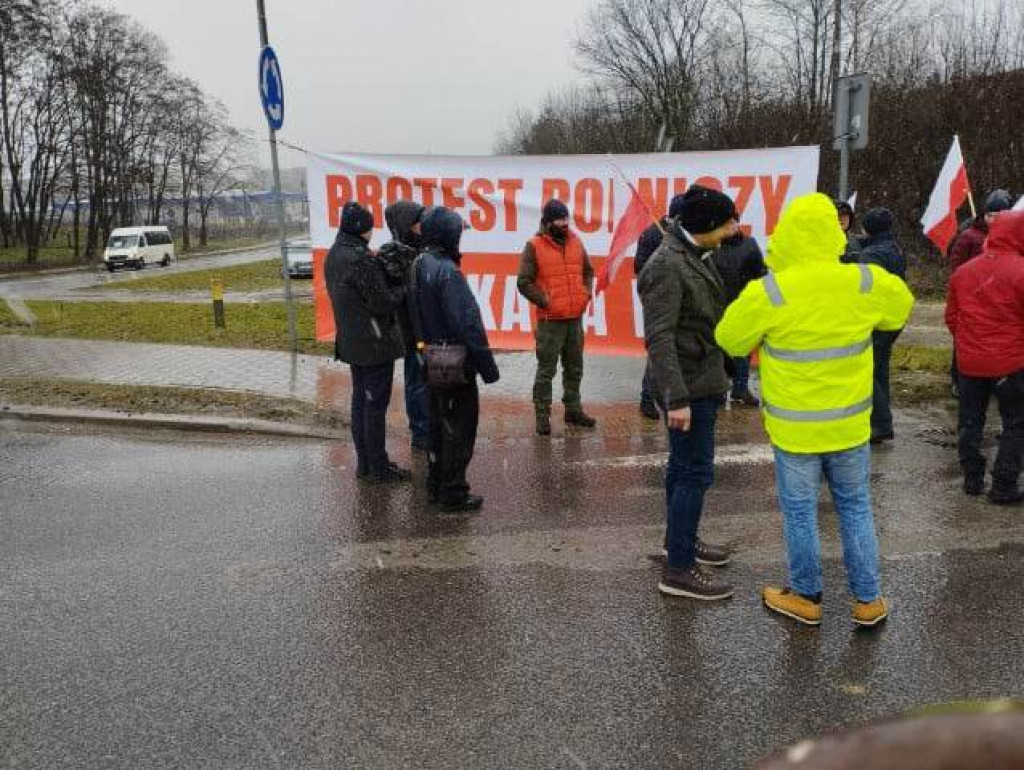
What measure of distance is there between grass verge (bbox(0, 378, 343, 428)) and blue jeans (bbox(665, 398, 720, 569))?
13.8 feet

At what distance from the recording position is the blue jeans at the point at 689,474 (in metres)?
4.20

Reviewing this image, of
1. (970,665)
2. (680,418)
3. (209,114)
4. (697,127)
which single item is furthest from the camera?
(209,114)

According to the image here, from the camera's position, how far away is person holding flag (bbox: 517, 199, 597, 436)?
7172 mm

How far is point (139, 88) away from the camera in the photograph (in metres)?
58.8

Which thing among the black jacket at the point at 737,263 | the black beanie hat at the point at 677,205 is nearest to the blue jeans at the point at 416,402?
the black beanie hat at the point at 677,205

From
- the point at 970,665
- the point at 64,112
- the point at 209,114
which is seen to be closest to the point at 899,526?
the point at 970,665

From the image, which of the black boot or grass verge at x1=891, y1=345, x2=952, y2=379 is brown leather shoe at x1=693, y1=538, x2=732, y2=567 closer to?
the black boot

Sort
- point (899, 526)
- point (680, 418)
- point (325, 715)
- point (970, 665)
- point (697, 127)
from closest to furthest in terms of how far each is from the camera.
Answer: point (325, 715), point (970, 665), point (680, 418), point (899, 526), point (697, 127)

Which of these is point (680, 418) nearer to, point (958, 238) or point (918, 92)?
point (958, 238)

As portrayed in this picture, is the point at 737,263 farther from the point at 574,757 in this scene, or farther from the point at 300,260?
the point at 300,260

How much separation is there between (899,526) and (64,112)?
193ft

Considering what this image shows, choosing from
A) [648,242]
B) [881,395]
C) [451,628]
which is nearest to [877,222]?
[881,395]

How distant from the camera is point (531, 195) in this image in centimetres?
961

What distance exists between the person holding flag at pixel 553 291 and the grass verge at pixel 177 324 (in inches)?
190
